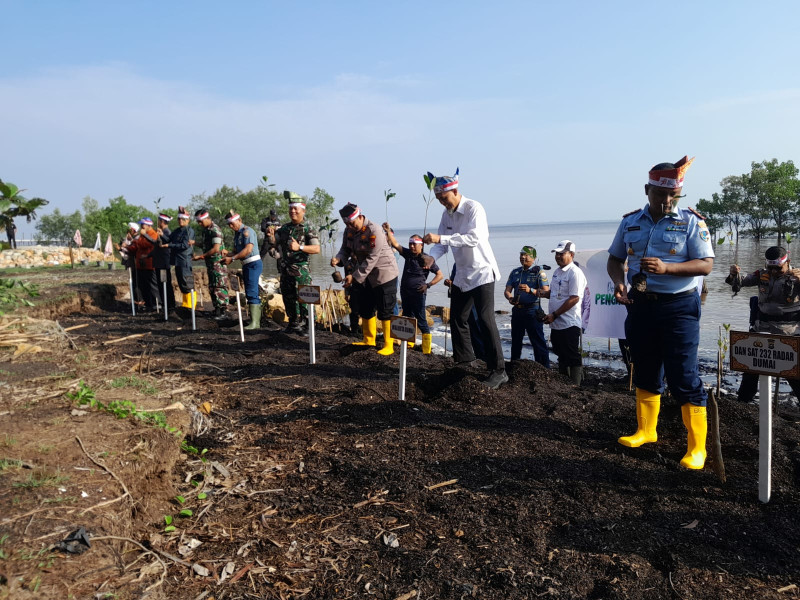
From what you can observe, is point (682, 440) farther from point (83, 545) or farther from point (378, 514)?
point (83, 545)

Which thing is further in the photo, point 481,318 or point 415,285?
point 415,285

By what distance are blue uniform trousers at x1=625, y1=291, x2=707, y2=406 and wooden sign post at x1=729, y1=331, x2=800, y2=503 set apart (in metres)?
0.47

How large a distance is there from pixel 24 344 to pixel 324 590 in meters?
5.70

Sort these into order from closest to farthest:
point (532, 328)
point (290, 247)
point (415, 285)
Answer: point (532, 328)
point (290, 247)
point (415, 285)

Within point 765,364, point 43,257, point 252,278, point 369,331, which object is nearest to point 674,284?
point 765,364

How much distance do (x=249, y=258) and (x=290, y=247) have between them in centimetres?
173

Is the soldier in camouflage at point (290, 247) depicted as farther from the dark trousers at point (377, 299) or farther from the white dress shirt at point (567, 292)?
the white dress shirt at point (567, 292)

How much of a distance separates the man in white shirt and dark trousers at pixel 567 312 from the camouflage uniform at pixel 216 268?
5.49 meters

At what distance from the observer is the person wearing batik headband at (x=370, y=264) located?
7.21 m

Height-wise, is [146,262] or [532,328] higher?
[146,262]

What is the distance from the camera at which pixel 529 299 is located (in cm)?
780

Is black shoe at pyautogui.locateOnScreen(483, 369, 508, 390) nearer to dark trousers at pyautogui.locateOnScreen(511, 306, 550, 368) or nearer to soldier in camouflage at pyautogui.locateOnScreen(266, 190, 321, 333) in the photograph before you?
dark trousers at pyautogui.locateOnScreen(511, 306, 550, 368)

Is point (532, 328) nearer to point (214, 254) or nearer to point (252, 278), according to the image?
point (252, 278)

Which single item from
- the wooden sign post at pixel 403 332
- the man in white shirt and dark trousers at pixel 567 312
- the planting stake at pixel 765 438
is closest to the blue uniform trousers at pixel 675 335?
the planting stake at pixel 765 438
